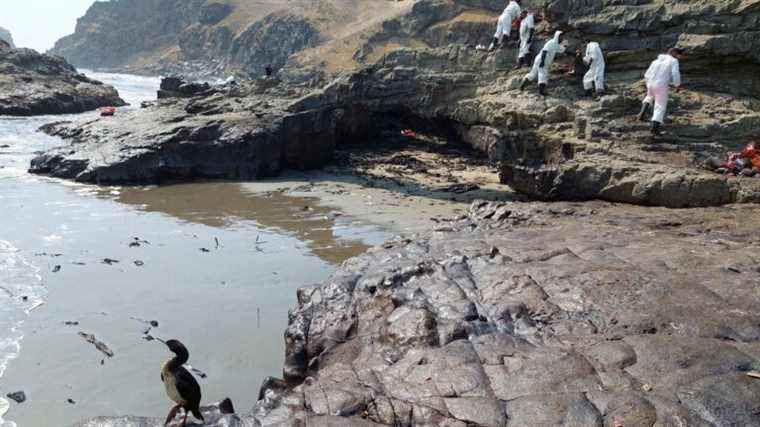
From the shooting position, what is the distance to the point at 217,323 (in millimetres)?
6336

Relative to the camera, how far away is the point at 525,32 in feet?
44.5

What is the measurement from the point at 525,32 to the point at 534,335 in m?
10.5

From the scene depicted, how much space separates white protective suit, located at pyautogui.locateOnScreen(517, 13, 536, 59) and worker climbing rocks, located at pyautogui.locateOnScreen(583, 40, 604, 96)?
1818mm

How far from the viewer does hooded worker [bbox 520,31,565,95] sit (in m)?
12.4

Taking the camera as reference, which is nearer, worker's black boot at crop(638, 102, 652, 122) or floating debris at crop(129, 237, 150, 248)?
floating debris at crop(129, 237, 150, 248)

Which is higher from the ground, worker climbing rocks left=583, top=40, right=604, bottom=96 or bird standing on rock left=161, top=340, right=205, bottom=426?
worker climbing rocks left=583, top=40, right=604, bottom=96

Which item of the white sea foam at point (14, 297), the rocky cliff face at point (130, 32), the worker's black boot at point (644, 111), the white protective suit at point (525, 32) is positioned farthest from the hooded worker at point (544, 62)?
the rocky cliff face at point (130, 32)

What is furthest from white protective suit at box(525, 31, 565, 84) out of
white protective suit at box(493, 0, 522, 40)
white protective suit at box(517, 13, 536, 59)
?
white protective suit at box(493, 0, 522, 40)

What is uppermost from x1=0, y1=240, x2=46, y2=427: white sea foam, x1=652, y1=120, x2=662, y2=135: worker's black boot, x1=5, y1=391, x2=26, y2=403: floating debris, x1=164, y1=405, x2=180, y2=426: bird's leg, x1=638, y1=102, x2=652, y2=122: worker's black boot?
x1=638, y1=102, x2=652, y2=122: worker's black boot

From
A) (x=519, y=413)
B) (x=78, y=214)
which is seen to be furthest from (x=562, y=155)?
(x=78, y=214)

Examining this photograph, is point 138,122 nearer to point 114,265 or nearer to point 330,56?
point 114,265

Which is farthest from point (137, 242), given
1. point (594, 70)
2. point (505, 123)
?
point (594, 70)

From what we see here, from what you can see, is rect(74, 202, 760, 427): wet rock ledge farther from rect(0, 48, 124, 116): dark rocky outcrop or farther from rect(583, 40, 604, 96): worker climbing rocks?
rect(0, 48, 124, 116): dark rocky outcrop

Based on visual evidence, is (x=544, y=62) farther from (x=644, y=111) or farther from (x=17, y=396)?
(x=17, y=396)
